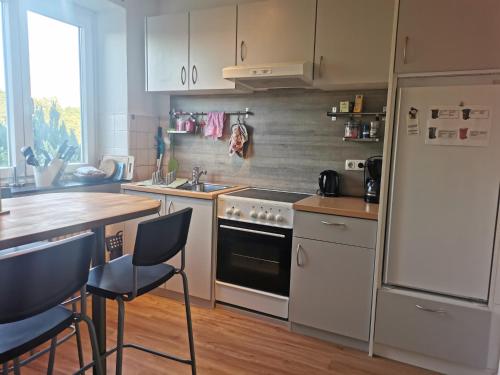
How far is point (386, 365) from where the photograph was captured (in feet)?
6.98

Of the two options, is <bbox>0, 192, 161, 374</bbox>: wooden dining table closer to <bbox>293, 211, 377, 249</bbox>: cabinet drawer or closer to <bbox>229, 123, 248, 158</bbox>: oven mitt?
<bbox>293, 211, 377, 249</bbox>: cabinet drawer

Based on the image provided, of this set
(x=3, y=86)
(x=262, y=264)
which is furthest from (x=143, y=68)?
(x=262, y=264)

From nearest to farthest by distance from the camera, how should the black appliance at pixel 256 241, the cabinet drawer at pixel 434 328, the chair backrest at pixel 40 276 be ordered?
the chair backrest at pixel 40 276
the cabinet drawer at pixel 434 328
the black appliance at pixel 256 241

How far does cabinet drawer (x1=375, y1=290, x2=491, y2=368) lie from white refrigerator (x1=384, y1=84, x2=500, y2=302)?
0.09m

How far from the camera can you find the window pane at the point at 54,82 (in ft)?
8.99

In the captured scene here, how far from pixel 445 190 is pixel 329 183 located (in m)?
0.86

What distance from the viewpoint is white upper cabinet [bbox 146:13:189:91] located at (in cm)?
291

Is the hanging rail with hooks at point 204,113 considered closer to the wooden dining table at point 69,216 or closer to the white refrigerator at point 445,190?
the white refrigerator at point 445,190

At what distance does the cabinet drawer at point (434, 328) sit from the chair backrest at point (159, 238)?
1268mm

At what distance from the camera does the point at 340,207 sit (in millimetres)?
2242

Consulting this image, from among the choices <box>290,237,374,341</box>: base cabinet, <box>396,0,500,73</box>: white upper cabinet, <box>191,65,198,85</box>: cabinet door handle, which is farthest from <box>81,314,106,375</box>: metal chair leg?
<box>191,65,198,85</box>: cabinet door handle

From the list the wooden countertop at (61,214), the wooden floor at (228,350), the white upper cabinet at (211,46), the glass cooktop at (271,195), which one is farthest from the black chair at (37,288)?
the white upper cabinet at (211,46)

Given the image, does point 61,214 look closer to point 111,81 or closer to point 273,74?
point 273,74

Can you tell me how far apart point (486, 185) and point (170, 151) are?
8.28 feet
